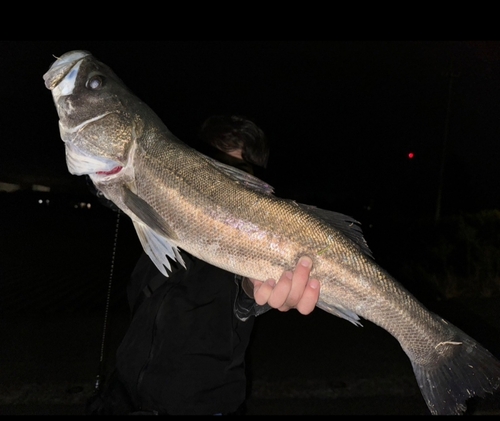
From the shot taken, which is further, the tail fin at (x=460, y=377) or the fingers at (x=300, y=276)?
the tail fin at (x=460, y=377)

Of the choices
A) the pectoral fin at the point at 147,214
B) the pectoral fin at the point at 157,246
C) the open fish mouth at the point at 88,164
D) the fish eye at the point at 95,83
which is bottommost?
the pectoral fin at the point at 157,246

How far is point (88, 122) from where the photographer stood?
267 cm

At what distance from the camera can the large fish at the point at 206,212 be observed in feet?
8.61

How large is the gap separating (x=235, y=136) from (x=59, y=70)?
1.48m

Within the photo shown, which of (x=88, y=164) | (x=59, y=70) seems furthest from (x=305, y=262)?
(x=59, y=70)

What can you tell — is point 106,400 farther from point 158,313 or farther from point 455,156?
point 455,156

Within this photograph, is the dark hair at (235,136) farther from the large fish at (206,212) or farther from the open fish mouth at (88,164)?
the open fish mouth at (88,164)

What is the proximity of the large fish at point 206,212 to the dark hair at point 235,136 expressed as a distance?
0.72 meters

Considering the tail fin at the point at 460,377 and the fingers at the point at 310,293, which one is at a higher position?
the fingers at the point at 310,293

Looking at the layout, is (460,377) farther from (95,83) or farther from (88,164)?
(95,83)

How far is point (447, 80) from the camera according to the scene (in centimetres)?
2189

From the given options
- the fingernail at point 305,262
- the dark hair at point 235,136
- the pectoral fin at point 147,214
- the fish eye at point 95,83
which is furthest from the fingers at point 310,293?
the fish eye at point 95,83

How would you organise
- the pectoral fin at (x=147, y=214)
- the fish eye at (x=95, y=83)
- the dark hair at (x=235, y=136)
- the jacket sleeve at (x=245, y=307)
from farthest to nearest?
the dark hair at (x=235, y=136)
the jacket sleeve at (x=245, y=307)
the fish eye at (x=95, y=83)
the pectoral fin at (x=147, y=214)

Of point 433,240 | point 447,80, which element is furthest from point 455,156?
point 433,240
